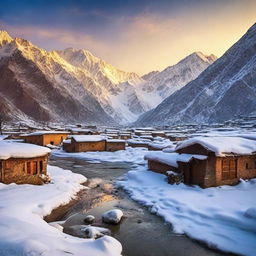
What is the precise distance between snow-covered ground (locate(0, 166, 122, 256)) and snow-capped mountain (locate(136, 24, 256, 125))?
127 m

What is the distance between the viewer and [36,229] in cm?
1221

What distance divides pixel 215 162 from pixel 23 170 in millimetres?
15034

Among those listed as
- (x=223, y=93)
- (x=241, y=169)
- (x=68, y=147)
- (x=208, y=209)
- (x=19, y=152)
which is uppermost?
(x=223, y=93)

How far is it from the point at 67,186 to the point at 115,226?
8508mm

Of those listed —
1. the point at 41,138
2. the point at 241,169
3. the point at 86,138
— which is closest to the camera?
the point at 241,169

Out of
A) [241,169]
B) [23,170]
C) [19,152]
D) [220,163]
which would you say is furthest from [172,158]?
[19,152]

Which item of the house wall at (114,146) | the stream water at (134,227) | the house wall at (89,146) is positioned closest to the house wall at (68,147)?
the house wall at (89,146)

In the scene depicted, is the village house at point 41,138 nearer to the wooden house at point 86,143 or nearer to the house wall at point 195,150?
the wooden house at point 86,143

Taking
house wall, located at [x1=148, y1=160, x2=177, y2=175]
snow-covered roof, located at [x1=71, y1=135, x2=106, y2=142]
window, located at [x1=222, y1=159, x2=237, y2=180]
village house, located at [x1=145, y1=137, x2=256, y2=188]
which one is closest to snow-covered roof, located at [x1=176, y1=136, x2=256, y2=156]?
village house, located at [x1=145, y1=137, x2=256, y2=188]

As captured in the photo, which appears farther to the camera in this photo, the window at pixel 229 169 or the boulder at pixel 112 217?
the window at pixel 229 169

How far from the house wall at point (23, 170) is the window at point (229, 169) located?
48.3ft

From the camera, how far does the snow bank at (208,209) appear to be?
13.5 m

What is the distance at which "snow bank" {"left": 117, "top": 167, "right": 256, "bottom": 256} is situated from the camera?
1346 centimetres

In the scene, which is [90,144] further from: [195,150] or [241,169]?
[241,169]
